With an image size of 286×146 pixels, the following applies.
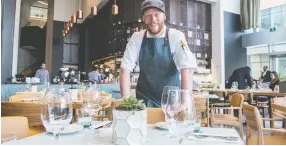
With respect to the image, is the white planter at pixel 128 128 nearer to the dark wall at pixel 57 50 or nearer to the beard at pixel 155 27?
the beard at pixel 155 27

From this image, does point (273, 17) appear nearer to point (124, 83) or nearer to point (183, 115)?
point (124, 83)

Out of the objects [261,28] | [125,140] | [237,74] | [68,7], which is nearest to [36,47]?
[68,7]

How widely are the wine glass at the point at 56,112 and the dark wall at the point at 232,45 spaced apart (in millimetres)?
9590

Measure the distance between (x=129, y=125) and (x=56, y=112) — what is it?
0.30m

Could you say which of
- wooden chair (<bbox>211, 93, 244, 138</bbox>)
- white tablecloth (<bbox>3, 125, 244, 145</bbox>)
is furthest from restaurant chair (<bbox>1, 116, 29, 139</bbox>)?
wooden chair (<bbox>211, 93, 244, 138</bbox>)

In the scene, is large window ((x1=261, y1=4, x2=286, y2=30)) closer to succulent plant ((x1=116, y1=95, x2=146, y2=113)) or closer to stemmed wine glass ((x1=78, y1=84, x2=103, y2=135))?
stemmed wine glass ((x1=78, y1=84, x2=103, y2=135))

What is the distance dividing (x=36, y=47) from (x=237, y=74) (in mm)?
10125

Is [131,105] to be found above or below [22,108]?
above

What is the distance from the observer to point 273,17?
1052cm

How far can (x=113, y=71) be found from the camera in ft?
31.2

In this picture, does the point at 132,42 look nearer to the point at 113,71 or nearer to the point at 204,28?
the point at 113,71

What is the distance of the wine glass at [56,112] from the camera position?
94cm

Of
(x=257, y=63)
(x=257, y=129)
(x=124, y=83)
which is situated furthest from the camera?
(x=257, y=63)

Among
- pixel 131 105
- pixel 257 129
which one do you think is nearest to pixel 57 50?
pixel 257 129
